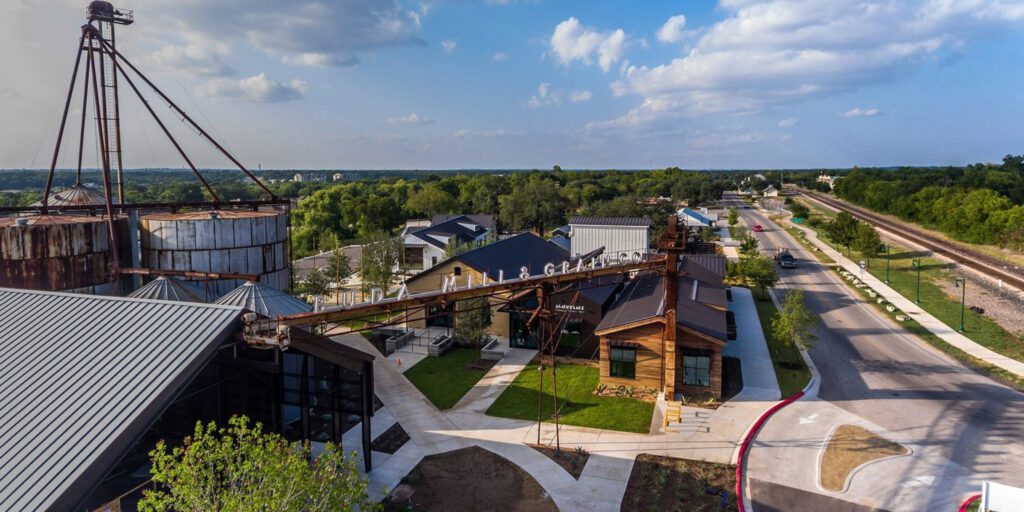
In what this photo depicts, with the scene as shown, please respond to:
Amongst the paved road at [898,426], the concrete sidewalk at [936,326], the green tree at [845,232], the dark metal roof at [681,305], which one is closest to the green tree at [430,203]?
the green tree at [845,232]

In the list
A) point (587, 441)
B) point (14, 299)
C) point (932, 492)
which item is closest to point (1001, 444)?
point (932, 492)

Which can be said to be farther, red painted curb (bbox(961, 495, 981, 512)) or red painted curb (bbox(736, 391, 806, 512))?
red painted curb (bbox(736, 391, 806, 512))

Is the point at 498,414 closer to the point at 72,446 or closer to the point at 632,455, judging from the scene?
the point at 632,455

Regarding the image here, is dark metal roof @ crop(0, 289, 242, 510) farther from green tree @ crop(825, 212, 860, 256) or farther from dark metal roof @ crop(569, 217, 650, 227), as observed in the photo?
green tree @ crop(825, 212, 860, 256)

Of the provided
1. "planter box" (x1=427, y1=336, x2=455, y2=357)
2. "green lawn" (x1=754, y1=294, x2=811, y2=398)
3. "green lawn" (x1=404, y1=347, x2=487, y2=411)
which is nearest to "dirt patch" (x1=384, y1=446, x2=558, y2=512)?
"green lawn" (x1=404, y1=347, x2=487, y2=411)

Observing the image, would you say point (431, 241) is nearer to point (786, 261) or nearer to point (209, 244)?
point (209, 244)

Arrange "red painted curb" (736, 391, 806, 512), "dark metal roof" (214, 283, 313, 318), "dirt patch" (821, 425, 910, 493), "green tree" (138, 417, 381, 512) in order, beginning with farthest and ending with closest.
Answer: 1. "dark metal roof" (214, 283, 313, 318)
2. "dirt patch" (821, 425, 910, 493)
3. "red painted curb" (736, 391, 806, 512)
4. "green tree" (138, 417, 381, 512)

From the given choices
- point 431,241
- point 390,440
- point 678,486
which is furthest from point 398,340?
point 431,241
